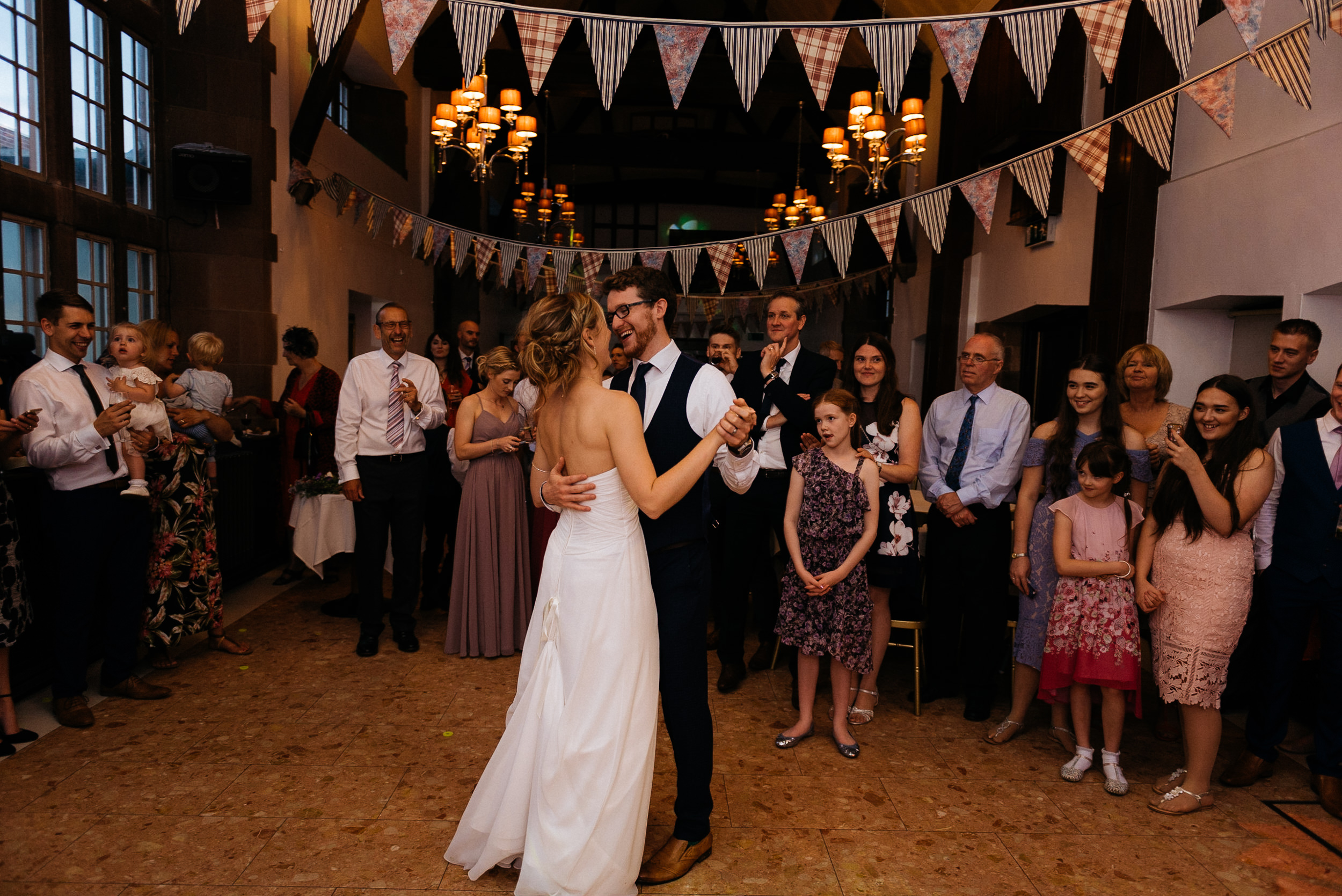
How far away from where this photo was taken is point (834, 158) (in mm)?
8234

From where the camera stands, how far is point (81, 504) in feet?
10.8

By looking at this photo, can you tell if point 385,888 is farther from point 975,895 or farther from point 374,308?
point 374,308

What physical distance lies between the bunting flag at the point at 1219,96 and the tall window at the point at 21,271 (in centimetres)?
569

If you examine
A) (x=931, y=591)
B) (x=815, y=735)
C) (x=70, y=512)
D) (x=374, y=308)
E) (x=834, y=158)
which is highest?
(x=834, y=158)

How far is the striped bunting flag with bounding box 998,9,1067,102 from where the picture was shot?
3.09 metres

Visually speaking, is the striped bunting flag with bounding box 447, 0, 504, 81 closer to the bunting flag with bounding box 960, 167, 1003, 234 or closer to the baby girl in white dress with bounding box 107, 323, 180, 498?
the baby girl in white dress with bounding box 107, 323, 180, 498

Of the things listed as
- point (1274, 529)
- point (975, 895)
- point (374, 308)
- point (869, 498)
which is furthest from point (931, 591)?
point (374, 308)

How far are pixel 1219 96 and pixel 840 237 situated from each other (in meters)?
2.84

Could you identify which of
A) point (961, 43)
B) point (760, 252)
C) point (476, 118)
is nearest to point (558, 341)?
point (961, 43)

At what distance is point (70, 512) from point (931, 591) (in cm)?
351

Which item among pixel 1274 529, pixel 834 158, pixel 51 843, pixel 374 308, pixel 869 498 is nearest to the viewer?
pixel 51 843

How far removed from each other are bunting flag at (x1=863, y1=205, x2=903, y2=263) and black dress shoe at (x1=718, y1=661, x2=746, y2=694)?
2.77 meters

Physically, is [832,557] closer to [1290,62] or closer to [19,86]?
[1290,62]

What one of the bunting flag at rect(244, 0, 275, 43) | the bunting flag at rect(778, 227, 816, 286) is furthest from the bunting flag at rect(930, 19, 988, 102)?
the bunting flag at rect(778, 227, 816, 286)
